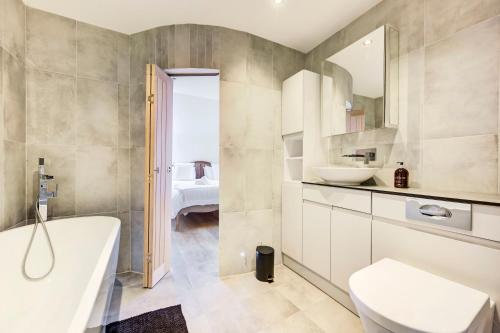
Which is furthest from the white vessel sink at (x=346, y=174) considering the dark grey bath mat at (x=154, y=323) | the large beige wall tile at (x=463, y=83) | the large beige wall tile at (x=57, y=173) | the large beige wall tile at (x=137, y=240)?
the large beige wall tile at (x=57, y=173)

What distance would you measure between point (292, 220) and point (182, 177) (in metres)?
3.42

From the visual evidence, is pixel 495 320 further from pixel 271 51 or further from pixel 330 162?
pixel 271 51

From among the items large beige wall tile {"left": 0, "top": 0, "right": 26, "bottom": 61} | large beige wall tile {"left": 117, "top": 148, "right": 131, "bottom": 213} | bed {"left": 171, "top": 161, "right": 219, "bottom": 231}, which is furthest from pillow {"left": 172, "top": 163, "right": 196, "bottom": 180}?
large beige wall tile {"left": 0, "top": 0, "right": 26, "bottom": 61}

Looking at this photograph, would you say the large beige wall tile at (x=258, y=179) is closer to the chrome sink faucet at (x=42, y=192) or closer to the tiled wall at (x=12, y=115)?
the chrome sink faucet at (x=42, y=192)

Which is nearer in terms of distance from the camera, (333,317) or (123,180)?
(333,317)

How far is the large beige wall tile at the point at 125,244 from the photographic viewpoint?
7.45ft

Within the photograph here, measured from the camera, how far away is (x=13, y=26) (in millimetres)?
1674

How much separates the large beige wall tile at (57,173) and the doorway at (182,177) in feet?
2.53

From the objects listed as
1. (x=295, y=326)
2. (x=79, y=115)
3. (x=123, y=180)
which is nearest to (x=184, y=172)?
(x=123, y=180)

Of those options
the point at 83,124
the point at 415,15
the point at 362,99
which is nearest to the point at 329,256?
the point at 362,99

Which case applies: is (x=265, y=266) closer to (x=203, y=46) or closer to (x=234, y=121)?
(x=234, y=121)

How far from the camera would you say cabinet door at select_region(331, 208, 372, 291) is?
1562 millimetres

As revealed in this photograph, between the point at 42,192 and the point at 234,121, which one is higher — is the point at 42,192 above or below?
below

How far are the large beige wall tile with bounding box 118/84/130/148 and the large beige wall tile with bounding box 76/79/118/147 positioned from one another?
0.12 feet
